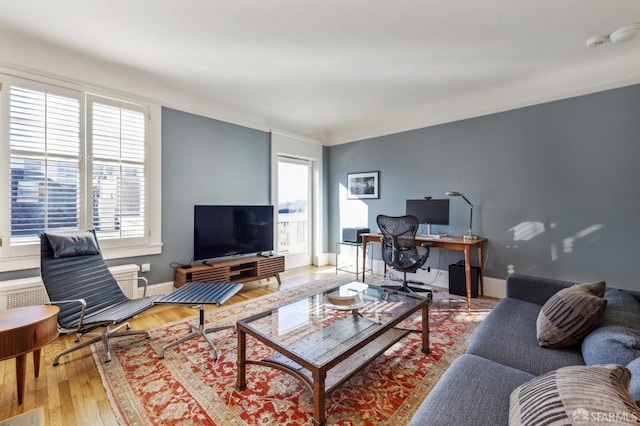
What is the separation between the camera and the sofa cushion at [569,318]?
4.71 feet

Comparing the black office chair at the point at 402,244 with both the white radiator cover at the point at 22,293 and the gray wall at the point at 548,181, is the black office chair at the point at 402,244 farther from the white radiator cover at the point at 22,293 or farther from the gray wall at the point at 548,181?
the white radiator cover at the point at 22,293

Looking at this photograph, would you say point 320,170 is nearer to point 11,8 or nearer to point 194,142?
point 194,142

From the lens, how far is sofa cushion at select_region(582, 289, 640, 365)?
3.75ft

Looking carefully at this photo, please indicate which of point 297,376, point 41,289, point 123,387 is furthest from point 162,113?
point 297,376

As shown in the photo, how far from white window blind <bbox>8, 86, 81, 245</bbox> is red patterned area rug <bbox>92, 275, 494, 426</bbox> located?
140 cm

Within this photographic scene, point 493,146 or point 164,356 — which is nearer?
point 164,356

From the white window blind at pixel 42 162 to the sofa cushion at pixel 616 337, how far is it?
13.4 feet

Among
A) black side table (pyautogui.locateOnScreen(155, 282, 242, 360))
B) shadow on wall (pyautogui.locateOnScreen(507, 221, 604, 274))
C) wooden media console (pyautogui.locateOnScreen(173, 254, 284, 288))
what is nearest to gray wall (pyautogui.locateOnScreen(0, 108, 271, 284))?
wooden media console (pyautogui.locateOnScreen(173, 254, 284, 288))

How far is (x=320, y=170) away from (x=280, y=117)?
1273mm

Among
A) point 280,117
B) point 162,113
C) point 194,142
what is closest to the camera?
point 162,113

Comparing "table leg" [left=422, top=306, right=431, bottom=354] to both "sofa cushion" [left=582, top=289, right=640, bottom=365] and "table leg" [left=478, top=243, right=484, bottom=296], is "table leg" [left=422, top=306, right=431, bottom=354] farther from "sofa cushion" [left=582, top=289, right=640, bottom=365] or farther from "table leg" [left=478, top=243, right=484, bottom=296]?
"table leg" [left=478, top=243, right=484, bottom=296]

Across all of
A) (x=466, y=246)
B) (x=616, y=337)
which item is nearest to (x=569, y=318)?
(x=616, y=337)

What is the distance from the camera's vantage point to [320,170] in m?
5.40

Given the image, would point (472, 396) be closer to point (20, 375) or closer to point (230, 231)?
point (20, 375)
